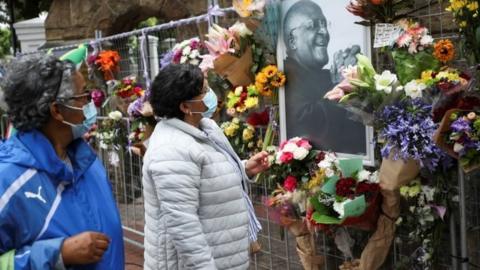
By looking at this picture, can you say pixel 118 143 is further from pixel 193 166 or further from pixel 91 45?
pixel 193 166

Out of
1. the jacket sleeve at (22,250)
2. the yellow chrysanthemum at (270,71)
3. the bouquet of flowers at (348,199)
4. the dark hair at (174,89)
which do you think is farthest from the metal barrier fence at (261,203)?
the jacket sleeve at (22,250)

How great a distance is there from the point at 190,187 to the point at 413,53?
1211 mm

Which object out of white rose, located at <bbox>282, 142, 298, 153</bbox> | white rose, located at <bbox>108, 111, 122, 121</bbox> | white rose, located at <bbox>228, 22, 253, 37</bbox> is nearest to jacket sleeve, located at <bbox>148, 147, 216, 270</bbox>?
white rose, located at <bbox>282, 142, 298, 153</bbox>

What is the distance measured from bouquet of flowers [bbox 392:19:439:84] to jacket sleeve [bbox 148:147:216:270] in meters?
1.10

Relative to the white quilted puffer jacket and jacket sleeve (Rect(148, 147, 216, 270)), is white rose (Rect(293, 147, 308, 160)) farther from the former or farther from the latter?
jacket sleeve (Rect(148, 147, 216, 270))

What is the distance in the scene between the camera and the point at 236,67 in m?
4.14

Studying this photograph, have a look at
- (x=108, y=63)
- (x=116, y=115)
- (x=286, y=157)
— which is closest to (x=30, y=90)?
(x=286, y=157)

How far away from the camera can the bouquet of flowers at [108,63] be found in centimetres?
611

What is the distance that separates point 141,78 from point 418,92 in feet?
12.0

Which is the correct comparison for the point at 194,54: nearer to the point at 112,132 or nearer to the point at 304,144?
the point at 304,144

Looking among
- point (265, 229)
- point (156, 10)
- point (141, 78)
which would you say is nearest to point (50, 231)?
point (265, 229)

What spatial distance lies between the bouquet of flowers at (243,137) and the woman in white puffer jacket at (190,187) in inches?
42.3

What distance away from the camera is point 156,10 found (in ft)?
30.7

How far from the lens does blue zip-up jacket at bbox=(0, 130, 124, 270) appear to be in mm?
1955
